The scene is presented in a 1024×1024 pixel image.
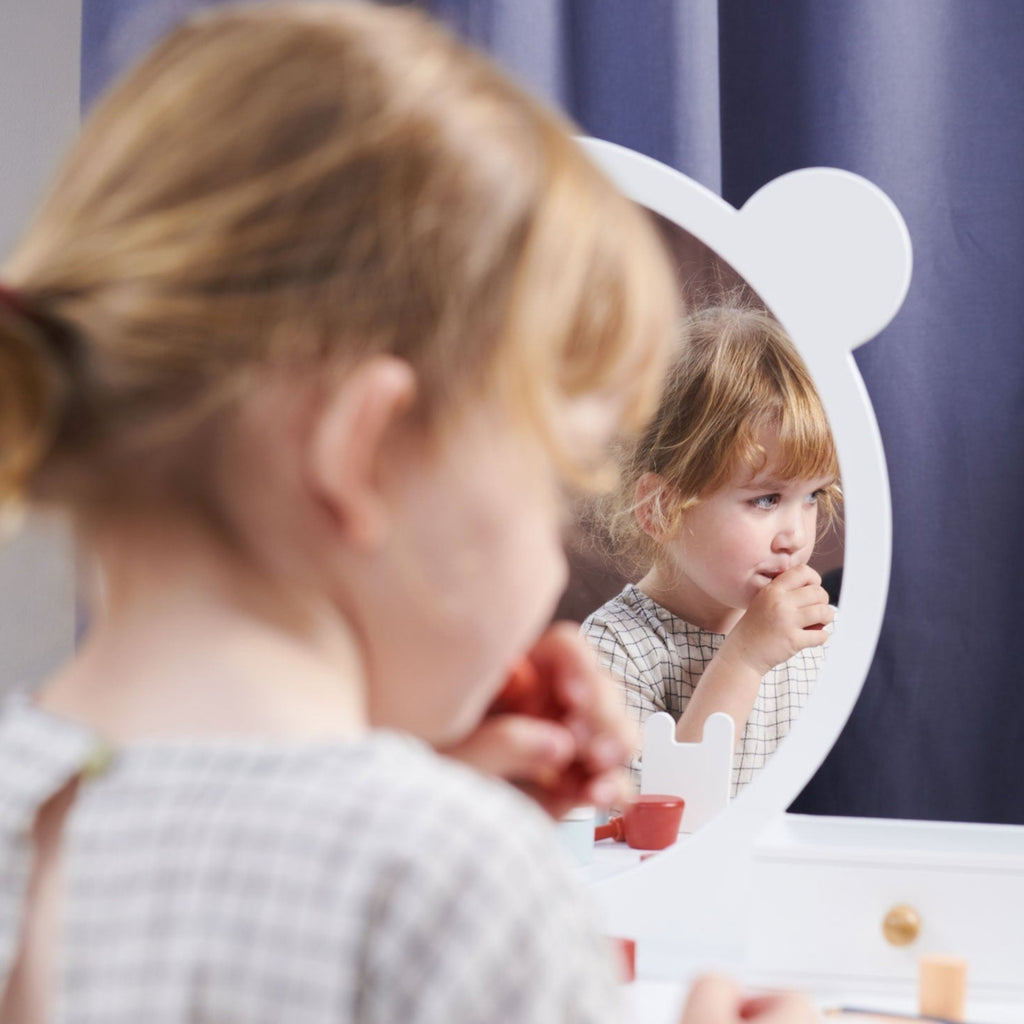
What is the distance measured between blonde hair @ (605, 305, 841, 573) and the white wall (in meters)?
0.55

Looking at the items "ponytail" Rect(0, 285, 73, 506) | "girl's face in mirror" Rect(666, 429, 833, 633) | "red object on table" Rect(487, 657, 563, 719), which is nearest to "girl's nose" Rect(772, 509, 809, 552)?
"girl's face in mirror" Rect(666, 429, 833, 633)

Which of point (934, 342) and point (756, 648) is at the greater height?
point (934, 342)

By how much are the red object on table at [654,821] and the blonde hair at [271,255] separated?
0.51 meters

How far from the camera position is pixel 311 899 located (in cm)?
33

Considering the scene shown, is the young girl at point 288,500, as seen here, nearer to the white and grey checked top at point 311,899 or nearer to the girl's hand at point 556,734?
the white and grey checked top at point 311,899

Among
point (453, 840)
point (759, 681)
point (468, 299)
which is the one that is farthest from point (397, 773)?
point (759, 681)

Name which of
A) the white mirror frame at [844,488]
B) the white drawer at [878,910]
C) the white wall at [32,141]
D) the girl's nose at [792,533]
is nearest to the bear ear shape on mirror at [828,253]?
the white mirror frame at [844,488]

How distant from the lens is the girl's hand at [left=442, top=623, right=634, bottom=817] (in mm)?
522

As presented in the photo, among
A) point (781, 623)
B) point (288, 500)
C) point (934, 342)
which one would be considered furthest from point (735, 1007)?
point (934, 342)

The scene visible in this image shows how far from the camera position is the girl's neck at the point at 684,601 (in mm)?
886

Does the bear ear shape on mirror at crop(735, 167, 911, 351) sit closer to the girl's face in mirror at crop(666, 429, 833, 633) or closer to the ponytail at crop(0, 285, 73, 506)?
the girl's face in mirror at crop(666, 429, 833, 633)

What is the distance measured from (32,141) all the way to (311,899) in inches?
40.1

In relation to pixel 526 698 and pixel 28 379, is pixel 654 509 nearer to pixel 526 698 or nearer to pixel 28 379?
pixel 526 698

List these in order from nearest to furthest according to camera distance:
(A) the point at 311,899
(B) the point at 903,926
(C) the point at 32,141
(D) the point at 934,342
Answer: (A) the point at 311,899 < (B) the point at 903,926 < (D) the point at 934,342 < (C) the point at 32,141
